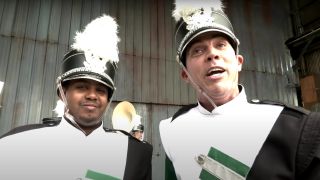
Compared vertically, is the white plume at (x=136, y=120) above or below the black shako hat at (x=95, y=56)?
below

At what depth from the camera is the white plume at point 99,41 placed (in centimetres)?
208

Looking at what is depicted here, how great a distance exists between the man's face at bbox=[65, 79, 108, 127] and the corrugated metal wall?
436 centimetres

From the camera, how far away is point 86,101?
179 cm

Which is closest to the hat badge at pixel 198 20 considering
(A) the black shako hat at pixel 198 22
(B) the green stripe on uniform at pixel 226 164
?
(A) the black shako hat at pixel 198 22

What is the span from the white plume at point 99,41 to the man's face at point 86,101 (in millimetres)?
248

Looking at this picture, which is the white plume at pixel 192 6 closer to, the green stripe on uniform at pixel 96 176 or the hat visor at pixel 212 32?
the hat visor at pixel 212 32

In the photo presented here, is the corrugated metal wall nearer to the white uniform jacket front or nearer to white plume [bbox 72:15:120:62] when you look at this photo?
white plume [bbox 72:15:120:62]

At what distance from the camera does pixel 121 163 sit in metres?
1.70

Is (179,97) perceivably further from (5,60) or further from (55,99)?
(5,60)

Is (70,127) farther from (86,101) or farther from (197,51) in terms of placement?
(197,51)

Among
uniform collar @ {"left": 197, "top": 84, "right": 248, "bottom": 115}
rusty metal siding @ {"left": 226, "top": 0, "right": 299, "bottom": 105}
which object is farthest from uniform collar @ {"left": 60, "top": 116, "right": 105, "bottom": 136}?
rusty metal siding @ {"left": 226, "top": 0, "right": 299, "bottom": 105}

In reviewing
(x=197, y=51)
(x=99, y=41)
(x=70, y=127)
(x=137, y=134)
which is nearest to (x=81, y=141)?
(x=70, y=127)

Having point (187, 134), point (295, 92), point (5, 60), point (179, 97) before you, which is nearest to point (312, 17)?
point (295, 92)

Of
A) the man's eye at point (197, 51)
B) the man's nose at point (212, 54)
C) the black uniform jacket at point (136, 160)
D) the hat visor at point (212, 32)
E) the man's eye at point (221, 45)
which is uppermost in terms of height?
the hat visor at point (212, 32)
